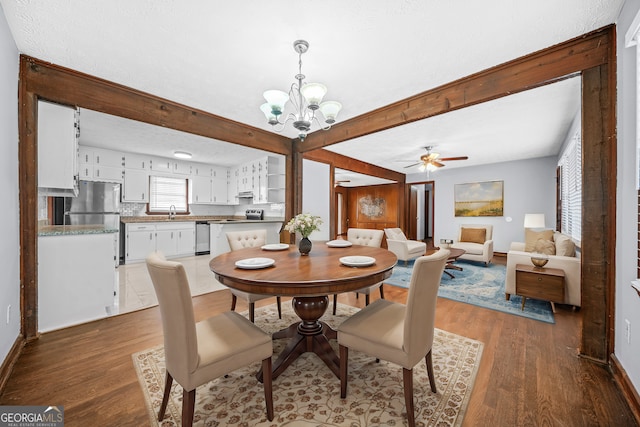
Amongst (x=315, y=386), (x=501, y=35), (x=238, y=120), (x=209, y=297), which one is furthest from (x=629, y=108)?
(x=209, y=297)

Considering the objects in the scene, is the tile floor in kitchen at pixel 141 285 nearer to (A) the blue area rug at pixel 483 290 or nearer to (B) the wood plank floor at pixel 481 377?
(B) the wood plank floor at pixel 481 377

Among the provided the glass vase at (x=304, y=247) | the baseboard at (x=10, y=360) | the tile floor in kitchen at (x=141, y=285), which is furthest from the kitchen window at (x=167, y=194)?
the glass vase at (x=304, y=247)

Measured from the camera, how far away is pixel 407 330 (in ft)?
4.28

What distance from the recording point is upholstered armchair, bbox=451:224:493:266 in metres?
5.07

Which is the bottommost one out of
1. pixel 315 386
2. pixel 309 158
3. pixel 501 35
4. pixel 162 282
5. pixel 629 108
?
pixel 315 386

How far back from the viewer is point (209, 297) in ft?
10.9

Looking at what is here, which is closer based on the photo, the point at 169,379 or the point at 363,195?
the point at 169,379

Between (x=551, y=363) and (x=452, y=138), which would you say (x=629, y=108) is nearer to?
(x=551, y=363)

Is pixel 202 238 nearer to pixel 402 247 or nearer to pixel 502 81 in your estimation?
pixel 402 247

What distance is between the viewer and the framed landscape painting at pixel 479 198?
256 inches

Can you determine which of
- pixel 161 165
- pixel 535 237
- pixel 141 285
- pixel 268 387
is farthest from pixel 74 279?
pixel 535 237

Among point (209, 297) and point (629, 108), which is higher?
point (629, 108)

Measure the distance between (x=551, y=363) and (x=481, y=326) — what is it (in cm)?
63

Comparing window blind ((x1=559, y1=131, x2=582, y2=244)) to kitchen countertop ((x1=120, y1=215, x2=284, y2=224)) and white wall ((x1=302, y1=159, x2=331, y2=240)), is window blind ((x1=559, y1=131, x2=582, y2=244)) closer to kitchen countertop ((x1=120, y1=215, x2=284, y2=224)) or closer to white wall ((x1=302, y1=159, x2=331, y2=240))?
white wall ((x1=302, y1=159, x2=331, y2=240))
